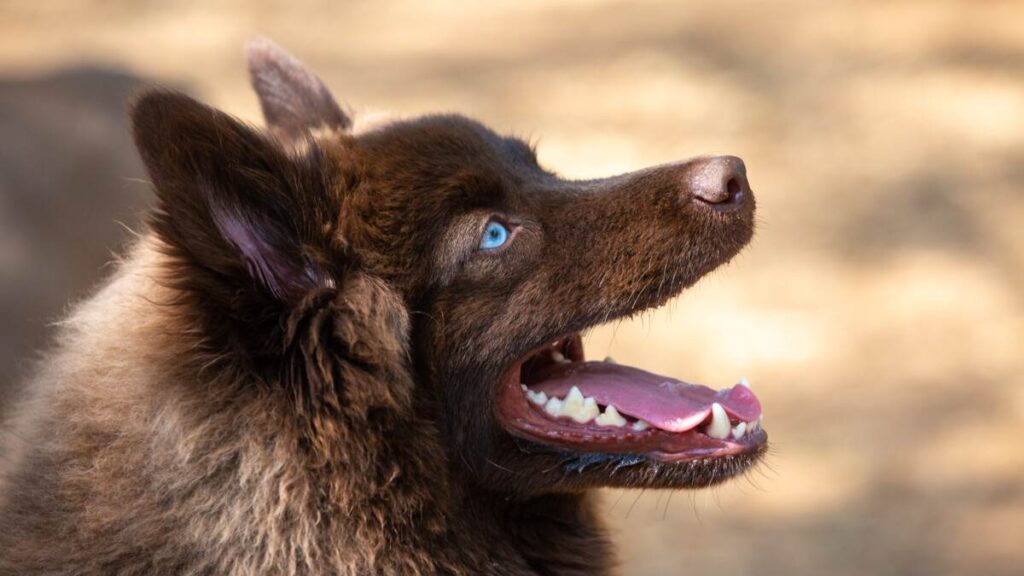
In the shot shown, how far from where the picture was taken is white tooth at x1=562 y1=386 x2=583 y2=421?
3.41 metres

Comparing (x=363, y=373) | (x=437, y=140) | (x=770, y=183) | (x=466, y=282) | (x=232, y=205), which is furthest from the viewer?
(x=770, y=183)

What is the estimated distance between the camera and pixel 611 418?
134 inches

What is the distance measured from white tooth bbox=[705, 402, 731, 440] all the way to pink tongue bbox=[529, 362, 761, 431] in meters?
0.02

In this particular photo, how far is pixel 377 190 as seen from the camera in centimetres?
324

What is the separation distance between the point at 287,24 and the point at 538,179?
7.44 m

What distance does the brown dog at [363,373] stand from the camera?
9.79 feet

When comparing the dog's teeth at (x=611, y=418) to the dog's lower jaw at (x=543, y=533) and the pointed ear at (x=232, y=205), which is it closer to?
the dog's lower jaw at (x=543, y=533)

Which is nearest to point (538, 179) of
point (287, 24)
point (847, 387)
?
point (847, 387)

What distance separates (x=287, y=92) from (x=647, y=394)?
156cm

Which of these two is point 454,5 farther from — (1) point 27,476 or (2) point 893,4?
(1) point 27,476

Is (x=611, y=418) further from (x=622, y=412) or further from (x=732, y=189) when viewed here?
(x=732, y=189)

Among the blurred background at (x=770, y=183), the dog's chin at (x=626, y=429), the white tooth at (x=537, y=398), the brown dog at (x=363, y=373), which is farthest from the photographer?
the blurred background at (x=770, y=183)

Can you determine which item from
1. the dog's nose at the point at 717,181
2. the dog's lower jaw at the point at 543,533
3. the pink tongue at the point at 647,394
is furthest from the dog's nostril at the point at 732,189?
the dog's lower jaw at the point at 543,533

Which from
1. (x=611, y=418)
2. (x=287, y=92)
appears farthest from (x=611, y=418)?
(x=287, y=92)
